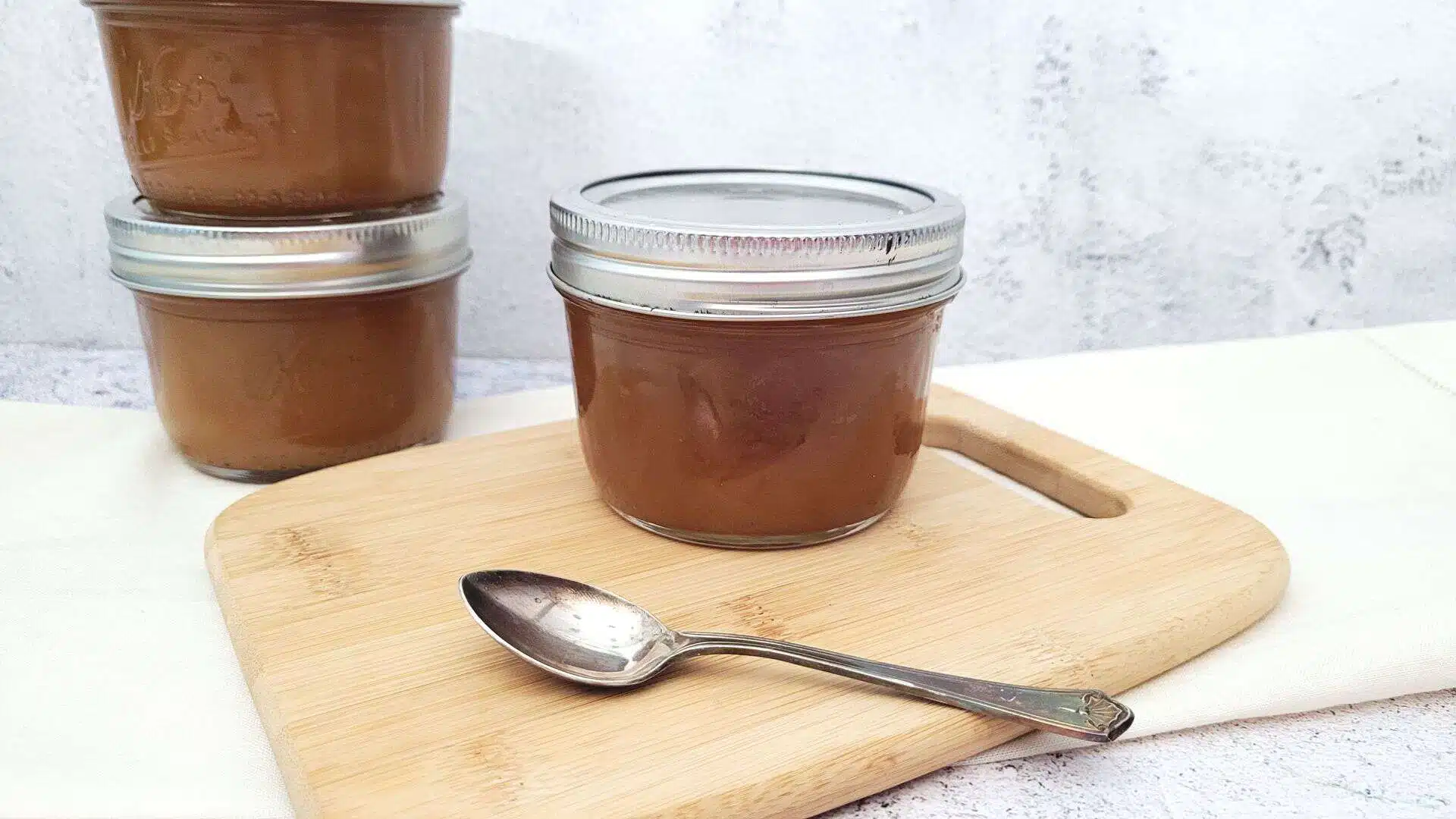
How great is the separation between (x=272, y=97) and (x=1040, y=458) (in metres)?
0.78

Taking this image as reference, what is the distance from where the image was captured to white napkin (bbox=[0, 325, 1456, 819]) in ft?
2.43

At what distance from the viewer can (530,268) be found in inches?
61.7

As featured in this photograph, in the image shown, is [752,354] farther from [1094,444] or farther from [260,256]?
[1094,444]

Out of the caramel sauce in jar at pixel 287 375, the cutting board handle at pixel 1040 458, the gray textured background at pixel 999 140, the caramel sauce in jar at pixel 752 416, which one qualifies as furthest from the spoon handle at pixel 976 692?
the gray textured background at pixel 999 140

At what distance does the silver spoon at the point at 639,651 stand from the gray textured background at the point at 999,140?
2.70 ft

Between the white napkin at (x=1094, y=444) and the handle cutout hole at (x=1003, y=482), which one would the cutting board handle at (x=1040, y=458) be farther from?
the white napkin at (x=1094, y=444)

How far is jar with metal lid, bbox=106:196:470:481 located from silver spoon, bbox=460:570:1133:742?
16.0 inches

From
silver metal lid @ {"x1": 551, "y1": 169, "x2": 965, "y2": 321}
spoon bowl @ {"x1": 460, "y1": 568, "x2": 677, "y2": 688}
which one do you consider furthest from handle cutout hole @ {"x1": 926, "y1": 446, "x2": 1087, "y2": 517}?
spoon bowl @ {"x1": 460, "y1": 568, "x2": 677, "y2": 688}

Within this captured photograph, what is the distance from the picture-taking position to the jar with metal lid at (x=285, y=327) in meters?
1.08

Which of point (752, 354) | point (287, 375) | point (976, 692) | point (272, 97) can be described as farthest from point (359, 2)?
point (976, 692)

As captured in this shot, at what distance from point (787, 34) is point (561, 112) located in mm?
304

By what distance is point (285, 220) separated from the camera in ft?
3.62

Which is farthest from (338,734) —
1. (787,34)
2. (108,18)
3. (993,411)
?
(787,34)

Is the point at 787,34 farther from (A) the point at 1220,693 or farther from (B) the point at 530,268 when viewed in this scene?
(A) the point at 1220,693
